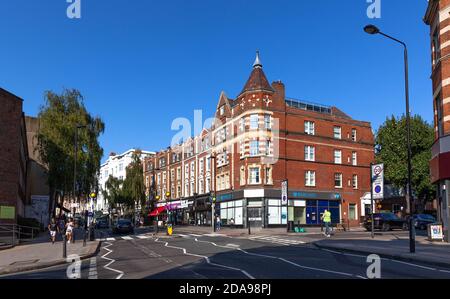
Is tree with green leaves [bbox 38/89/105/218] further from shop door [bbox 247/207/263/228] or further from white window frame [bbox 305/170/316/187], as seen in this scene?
white window frame [bbox 305/170/316/187]

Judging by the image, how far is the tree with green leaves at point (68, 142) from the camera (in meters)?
41.5

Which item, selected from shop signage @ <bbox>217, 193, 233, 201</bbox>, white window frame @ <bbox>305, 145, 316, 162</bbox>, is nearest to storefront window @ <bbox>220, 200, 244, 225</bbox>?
shop signage @ <bbox>217, 193, 233, 201</bbox>

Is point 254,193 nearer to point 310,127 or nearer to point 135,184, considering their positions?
point 310,127

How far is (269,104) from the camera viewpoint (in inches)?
2055

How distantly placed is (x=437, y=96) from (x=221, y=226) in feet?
111

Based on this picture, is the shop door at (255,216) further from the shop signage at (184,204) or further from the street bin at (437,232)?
the street bin at (437,232)

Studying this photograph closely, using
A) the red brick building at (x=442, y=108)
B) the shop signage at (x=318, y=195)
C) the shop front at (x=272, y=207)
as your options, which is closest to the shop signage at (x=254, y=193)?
the shop front at (x=272, y=207)

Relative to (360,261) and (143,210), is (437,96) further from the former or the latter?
(143,210)

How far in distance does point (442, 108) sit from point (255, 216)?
28.4 m

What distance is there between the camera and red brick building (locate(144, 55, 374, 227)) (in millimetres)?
51094

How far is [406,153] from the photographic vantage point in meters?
55.8

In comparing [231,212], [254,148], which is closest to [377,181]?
[254,148]

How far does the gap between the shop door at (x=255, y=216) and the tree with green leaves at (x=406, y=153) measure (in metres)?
18.6
